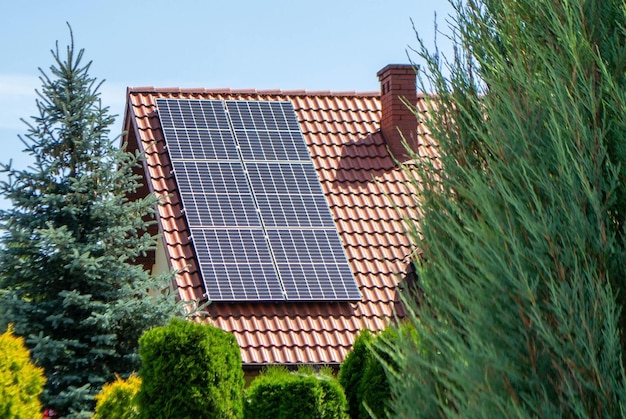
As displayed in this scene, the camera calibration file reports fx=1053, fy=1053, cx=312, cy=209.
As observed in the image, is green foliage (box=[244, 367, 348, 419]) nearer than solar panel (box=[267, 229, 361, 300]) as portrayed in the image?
Yes

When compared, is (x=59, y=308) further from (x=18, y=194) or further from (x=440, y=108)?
(x=440, y=108)

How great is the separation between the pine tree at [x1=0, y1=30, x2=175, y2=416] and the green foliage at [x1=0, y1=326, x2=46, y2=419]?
1.63 m

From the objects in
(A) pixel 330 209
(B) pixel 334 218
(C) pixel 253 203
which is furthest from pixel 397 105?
(C) pixel 253 203

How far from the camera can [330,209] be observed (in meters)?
16.7

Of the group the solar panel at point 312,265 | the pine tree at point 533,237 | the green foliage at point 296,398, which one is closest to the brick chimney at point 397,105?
the solar panel at point 312,265

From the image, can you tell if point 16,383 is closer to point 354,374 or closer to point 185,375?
point 185,375

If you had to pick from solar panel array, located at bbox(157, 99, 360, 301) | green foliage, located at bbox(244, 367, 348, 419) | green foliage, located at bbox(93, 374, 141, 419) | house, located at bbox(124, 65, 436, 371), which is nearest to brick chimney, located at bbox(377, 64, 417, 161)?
house, located at bbox(124, 65, 436, 371)

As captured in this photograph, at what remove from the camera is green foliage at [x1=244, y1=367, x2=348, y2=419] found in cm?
1065

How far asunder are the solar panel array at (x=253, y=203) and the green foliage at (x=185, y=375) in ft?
11.4

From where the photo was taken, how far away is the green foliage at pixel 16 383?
11078mm

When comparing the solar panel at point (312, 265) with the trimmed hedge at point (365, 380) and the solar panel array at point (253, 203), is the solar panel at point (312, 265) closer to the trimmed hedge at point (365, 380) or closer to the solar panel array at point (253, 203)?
the solar panel array at point (253, 203)

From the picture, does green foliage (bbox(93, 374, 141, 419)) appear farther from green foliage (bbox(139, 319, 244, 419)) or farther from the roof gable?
the roof gable

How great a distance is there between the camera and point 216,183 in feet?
53.7

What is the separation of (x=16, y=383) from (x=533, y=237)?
8.55 meters
